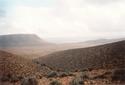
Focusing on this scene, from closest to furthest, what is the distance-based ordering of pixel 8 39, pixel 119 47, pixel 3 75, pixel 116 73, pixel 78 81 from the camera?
pixel 78 81 → pixel 116 73 → pixel 3 75 → pixel 119 47 → pixel 8 39

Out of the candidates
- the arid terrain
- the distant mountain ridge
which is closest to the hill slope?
the arid terrain

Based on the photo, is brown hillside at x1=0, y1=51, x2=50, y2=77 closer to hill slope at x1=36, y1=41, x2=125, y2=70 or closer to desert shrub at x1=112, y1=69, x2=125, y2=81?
hill slope at x1=36, y1=41, x2=125, y2=70

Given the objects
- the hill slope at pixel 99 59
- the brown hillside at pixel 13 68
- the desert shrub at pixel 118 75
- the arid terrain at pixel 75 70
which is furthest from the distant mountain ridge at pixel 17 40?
the desert shrub at pixel 118 75

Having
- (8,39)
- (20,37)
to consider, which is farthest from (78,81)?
(20,37)

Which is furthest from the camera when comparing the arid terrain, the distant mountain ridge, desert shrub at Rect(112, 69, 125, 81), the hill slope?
the distant mountain ridge

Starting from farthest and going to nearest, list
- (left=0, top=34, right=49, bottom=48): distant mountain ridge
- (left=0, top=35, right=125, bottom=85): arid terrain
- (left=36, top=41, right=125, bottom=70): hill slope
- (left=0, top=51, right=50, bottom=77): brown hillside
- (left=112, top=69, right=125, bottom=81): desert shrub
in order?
(left=0, top=34, right=49, bottom=48): distant mountain ridge, (left=36, top=41, right=125, bottom=70): hill slope, (left=0, top=51, right=50, bottom=77): brown hillside, (left=0, top=35, right=125, bottom=85): arid terrain, (left=112, top=69, right=125, bottom=81): desert shrub

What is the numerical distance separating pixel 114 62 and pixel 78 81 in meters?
15.2

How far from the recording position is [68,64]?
48.4 metres

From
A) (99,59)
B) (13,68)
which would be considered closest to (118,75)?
(13,68)

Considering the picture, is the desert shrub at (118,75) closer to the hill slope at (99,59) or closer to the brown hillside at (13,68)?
the hill slope at (99,59)

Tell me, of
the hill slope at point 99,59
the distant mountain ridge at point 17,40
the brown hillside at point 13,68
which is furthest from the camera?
the distant mountain ridge at point 17,40

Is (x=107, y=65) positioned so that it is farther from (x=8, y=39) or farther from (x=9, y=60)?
(x=8, y=39)

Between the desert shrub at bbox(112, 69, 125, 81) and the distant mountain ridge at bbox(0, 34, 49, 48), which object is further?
the distant mountain ridge at bbox(0, 34, 49, 48)

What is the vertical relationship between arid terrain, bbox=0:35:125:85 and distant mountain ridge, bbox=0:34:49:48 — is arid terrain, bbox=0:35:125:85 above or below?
below
